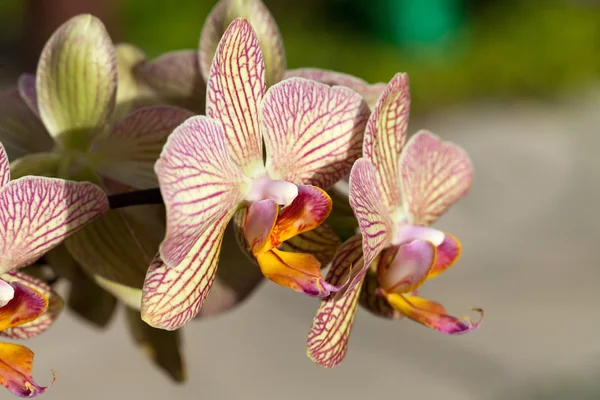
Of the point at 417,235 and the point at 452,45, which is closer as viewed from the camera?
the point at 417,235

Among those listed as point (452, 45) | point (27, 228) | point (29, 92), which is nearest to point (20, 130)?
point (29, 92)

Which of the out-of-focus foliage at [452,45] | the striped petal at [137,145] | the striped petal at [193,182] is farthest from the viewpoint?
the out-of-focus foliage at [452,45]

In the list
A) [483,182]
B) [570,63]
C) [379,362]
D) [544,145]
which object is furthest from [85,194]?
[570,63]

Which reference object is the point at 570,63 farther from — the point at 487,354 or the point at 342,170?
the point at 342,170

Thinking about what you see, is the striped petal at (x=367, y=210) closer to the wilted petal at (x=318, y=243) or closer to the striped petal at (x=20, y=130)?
the wilted petal at (x=318, y=243)

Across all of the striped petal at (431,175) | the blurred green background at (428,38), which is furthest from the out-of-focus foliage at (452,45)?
the striped petal at (431,175)

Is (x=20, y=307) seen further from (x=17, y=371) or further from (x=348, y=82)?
(x=348, y=82)
